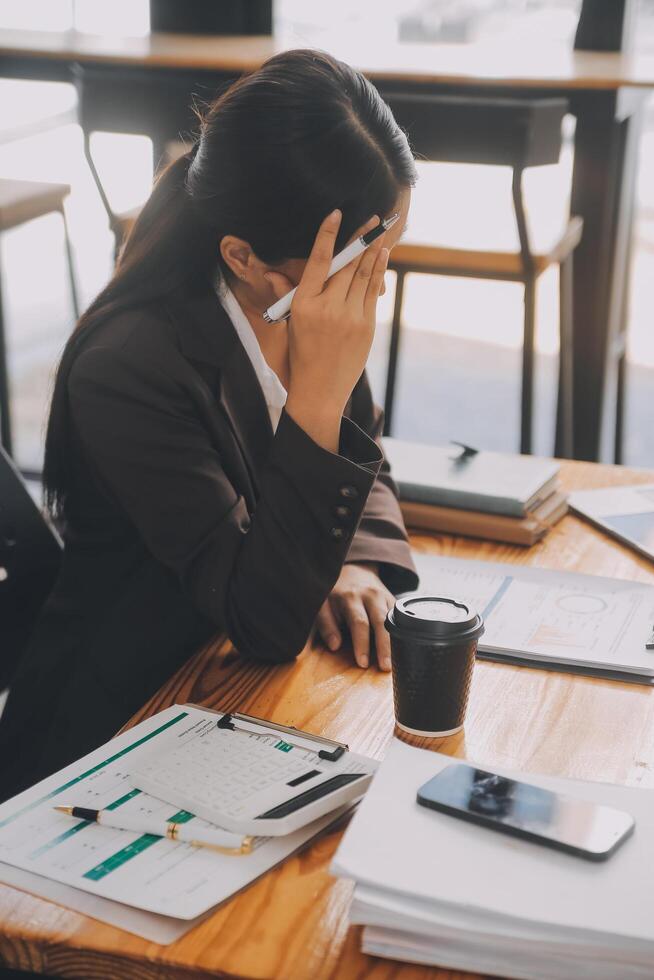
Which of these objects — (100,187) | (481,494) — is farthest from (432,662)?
(100,187)

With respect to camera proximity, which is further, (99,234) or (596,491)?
(99,234)

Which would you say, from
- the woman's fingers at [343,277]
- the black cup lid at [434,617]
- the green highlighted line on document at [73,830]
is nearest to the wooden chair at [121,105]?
the woman's fingers at [343,277]

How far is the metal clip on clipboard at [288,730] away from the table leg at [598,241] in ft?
7.10

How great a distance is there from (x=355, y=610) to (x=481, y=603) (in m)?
0.15

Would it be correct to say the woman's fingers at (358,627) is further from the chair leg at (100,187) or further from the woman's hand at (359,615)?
the chair leg at (100,187)

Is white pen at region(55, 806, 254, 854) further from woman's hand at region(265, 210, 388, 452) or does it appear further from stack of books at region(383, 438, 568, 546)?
stack of books at region(383, 438, 568, 546)

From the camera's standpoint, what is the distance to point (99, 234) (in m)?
5.34

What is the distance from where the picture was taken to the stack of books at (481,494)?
1392 mm

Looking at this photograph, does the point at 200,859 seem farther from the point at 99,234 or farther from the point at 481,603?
the point at 99,234

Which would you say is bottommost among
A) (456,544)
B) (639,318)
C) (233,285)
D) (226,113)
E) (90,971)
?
(639,318)

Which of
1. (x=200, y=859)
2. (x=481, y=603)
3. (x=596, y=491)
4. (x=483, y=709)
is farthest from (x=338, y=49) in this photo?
(x=200, y=859)

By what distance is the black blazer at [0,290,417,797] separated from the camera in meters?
1.12

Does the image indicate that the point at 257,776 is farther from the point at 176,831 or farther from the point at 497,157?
the point at 497,157

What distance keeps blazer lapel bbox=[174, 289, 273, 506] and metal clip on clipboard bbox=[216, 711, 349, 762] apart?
41 cm
